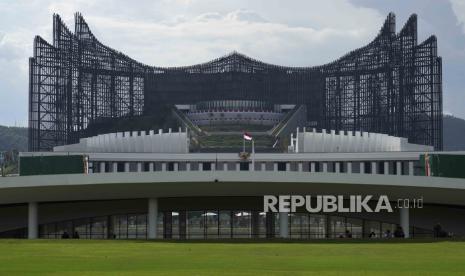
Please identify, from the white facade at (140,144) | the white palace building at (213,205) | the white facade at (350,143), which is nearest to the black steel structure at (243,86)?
the white facade at (350,143)

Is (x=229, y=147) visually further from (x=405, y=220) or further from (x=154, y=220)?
(x=405, y=220)

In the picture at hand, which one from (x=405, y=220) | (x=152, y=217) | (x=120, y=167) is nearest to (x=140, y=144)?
(x=120, y=167)

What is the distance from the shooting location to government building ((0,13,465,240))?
2119 inches

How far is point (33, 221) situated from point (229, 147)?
2709 inches

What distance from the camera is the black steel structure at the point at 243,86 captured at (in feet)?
471

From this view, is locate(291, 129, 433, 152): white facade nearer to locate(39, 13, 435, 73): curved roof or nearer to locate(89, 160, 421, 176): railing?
locate(89, 160, 421, 176): railing

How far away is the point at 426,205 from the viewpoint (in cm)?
5794
